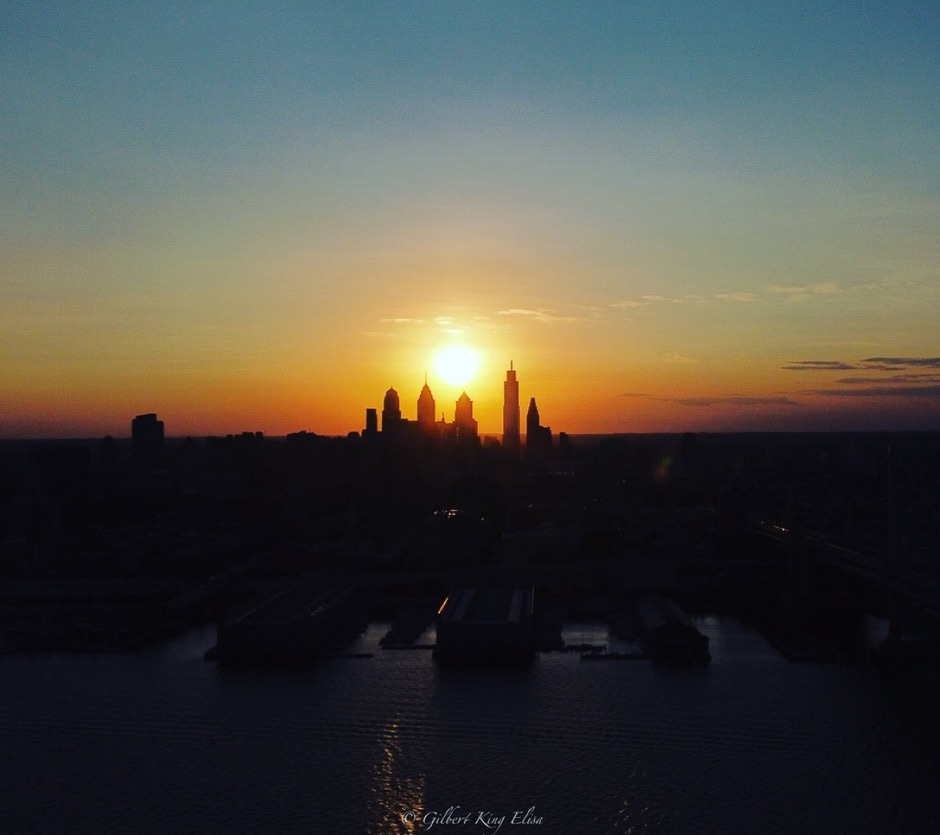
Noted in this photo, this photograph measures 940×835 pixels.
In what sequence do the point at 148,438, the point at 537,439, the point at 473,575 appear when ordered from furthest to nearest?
1. the point at 537,439
2. the point at 148,438
3. the point at 473,575

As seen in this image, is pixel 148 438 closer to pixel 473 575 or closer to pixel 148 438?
pixel 148 438

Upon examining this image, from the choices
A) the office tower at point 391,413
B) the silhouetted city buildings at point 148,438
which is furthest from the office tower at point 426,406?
the silhouetted city buildings at point 148,438

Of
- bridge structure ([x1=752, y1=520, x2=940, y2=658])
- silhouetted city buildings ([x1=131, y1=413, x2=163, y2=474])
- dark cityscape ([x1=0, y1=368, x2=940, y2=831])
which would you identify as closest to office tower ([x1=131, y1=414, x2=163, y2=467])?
silhouetted city buildings ([x1=131, y1=413, x2=163, y2=474])

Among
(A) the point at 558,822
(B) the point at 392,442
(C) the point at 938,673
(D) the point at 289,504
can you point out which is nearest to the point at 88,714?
(A) the point at 558,822

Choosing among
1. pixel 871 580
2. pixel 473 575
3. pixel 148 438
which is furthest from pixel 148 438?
pixel 871 580

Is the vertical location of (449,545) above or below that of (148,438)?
below

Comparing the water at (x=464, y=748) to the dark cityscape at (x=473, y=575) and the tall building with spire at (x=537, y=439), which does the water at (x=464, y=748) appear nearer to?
the dark cityscape at (x=473, y=575)

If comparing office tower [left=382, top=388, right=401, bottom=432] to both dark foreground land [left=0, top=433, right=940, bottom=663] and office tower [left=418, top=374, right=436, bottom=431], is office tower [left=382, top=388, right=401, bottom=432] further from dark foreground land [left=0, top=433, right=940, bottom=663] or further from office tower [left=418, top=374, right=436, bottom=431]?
dark foreground land [left=0, top=433, right=940, bottom=663]
